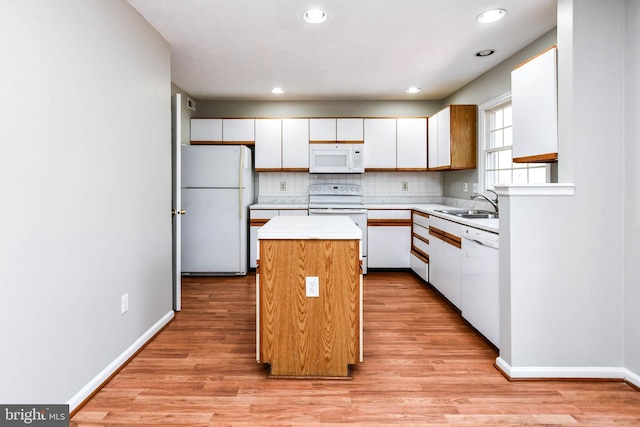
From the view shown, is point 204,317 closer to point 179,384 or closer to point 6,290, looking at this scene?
point 179,384

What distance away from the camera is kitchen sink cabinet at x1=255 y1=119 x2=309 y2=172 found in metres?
5.09

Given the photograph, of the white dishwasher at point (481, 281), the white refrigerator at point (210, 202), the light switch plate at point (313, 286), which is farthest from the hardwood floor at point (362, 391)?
the white refrigerator at point (210, 202)

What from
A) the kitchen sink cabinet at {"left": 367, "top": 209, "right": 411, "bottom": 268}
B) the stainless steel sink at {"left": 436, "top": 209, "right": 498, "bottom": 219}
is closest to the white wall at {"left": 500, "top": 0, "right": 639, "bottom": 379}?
the stainless steel sink at {"left": 436, "top": 209, "right": 498, "bottom": 219}

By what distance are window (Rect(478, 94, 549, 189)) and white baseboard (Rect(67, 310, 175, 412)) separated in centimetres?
326

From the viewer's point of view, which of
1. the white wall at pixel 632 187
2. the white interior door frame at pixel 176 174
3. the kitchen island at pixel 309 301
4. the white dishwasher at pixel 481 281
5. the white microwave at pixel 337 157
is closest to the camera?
the white wall at pixel 632 187

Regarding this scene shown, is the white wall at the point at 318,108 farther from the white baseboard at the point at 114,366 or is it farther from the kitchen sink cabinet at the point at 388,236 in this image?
the white baseboard at the point at 114,366

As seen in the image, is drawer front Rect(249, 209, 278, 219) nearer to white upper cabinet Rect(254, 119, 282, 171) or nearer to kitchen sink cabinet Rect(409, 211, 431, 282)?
white upper cabinet Rect(254, 119, 282, 171)

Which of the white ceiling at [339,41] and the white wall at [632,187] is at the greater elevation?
the white ceiling at [339,41]

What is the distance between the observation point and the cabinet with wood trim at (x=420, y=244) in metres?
4.28

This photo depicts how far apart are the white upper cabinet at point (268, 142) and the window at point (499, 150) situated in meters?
2.52

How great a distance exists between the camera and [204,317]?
327 centimetres

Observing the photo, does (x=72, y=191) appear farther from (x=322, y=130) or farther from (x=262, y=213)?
(x=322, y=130)

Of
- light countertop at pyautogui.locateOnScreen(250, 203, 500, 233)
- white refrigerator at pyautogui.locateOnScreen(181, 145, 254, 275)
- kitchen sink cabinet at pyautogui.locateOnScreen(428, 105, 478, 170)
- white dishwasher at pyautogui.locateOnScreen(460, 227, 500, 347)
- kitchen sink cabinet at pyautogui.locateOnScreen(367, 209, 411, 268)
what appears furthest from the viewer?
kitchen sink cabinet at pyautogui.locateOnScreen(367, 209, 411, 268)

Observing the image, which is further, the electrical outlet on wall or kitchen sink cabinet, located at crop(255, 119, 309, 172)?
kitchen sink cabinet, located at crop(255, 119, 309, 172)
